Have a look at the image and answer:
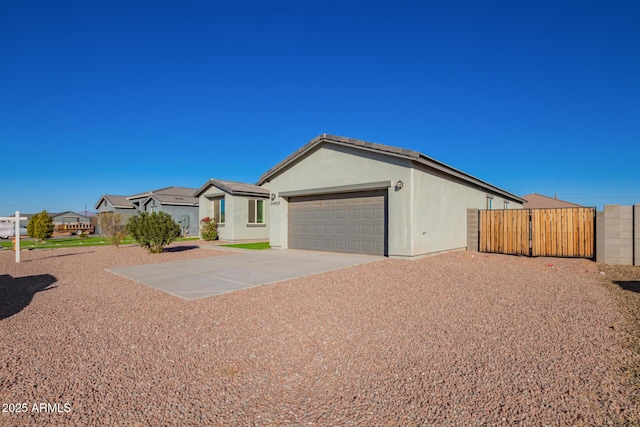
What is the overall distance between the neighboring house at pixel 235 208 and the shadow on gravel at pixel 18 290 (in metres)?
11.0

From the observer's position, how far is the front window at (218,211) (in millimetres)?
20862

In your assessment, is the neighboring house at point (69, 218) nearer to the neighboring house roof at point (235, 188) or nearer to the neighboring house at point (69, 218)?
the neighboring house at point (69, 218)

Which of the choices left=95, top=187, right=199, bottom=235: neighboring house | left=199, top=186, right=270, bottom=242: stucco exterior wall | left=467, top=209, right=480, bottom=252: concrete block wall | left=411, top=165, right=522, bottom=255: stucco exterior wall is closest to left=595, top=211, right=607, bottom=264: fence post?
left=467, top=209, right=480, bottom=252: concrete block wall

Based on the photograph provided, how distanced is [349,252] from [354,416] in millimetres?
10474

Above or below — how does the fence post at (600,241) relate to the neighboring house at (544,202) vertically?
below

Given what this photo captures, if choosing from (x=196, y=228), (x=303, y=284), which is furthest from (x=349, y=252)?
(x=196, y=228)

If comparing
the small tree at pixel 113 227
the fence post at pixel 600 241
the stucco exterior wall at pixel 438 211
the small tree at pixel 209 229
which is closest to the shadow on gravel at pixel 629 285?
the fence post at pixel 600 241

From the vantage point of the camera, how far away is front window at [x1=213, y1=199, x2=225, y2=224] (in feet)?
68.4

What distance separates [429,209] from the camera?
12297mm

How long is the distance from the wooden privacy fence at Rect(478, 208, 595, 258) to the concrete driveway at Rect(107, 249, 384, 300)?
544 cm

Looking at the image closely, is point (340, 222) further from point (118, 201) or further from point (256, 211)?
point (118, 201)

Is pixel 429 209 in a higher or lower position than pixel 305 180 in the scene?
lower

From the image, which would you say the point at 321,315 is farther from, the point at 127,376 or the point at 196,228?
the point at 196,228

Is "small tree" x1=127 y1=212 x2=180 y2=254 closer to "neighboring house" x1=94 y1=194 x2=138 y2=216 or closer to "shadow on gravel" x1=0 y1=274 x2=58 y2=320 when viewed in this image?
"shadow on gravel" x1=0 y1=274 x2=58 y2=320
